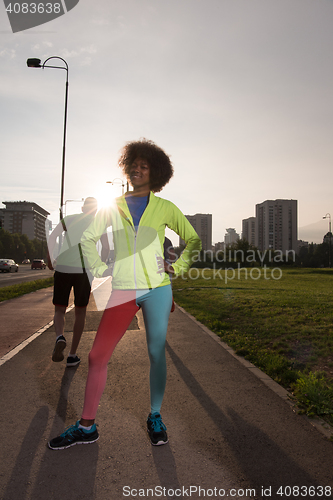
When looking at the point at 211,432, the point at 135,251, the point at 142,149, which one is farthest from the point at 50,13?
the point at 211,432

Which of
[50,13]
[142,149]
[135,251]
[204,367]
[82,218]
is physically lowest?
[204,367]

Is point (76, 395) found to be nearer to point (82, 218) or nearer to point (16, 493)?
point (16, 493)

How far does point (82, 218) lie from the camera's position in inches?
187

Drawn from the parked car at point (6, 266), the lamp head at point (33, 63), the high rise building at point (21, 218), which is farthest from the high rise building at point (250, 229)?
the lamp head at point (33, 63)

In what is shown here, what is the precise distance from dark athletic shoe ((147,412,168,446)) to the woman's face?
182cm

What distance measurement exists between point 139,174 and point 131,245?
2.14ft

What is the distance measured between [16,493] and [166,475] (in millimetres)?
899

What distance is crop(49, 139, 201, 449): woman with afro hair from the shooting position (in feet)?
8.68

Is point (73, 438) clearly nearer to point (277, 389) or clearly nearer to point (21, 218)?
point (277, 389)

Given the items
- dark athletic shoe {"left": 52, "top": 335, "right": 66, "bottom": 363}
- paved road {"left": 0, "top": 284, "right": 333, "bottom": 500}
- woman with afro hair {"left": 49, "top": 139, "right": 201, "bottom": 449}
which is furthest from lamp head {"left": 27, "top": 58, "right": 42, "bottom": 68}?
woman with afro hair {"left": 49, "top": 139, "right": 201, "bottom": 449}

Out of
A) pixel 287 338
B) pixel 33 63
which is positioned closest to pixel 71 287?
pixel 287 338

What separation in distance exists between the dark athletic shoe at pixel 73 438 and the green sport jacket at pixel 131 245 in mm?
1101

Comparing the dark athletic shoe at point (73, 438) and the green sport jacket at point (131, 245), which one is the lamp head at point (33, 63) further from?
the dark athletic shoe at point (73, 438)

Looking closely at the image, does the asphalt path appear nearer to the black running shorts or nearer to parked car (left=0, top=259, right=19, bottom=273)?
parked car (left=0, top=259, right=19, bottom=273)
